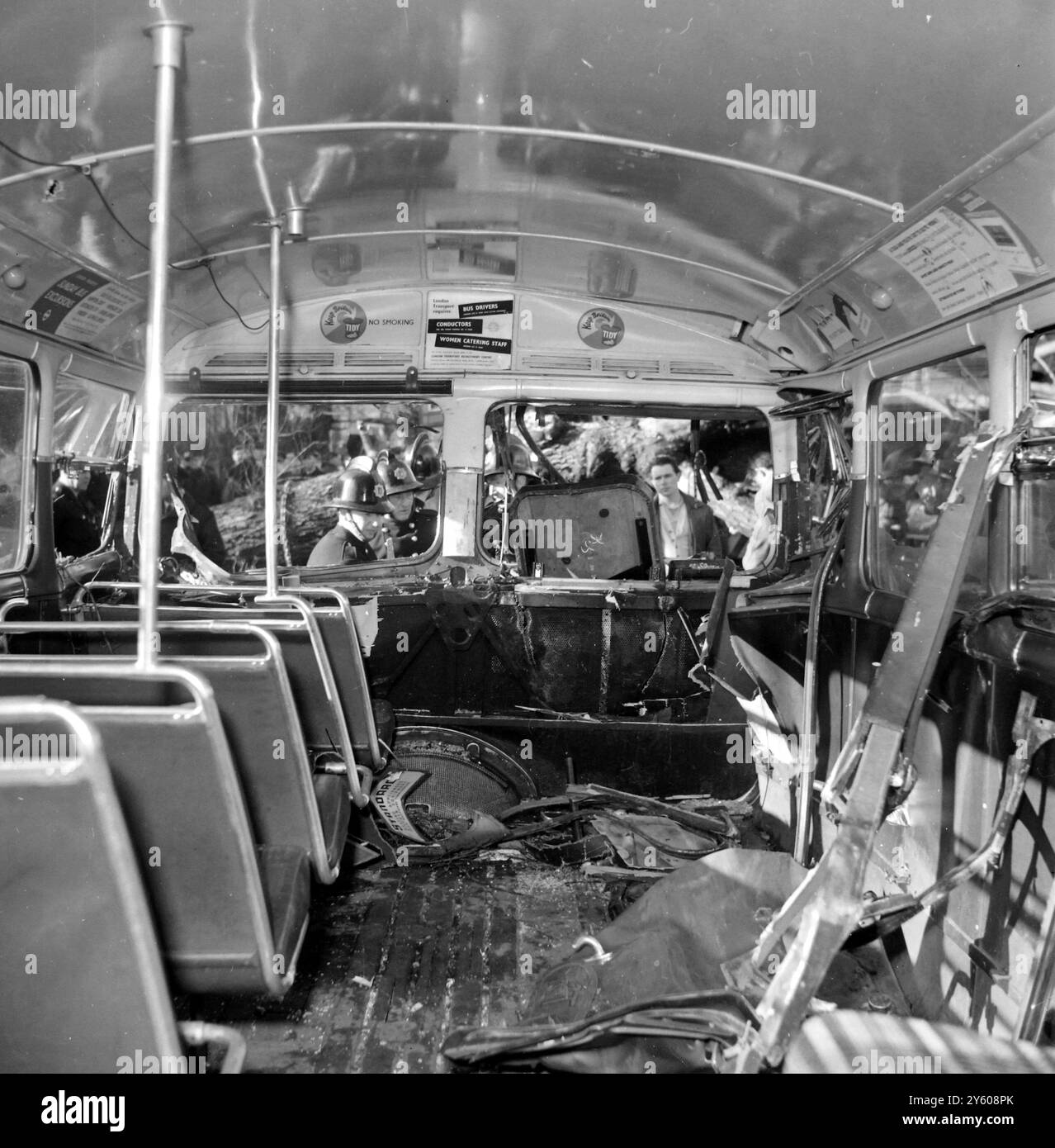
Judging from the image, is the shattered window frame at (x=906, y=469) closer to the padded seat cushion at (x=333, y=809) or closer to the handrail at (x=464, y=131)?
the handrail at (x=464, y=131)

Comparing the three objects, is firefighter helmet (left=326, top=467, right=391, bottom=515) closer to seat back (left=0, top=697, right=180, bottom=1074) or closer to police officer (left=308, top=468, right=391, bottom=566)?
police officer (left=308, top=468, right=391, bottom=566)

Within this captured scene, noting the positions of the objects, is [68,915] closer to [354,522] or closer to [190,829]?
[190,829]

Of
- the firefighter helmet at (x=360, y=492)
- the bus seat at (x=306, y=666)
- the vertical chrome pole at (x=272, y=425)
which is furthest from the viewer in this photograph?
the firefighter helmet at (x=360, y=492)

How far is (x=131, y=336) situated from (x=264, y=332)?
2.12 feet

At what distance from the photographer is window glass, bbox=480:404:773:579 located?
15.4ft

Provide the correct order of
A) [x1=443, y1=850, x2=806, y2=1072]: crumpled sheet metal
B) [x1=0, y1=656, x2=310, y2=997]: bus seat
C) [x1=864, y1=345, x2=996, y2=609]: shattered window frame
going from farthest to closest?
[x1=864, y1=345, x2=996, y2=609]: shattered window frame
[x1=443, y1=850, x2=806, y2=1072]: crumpled sheet metal
[x1=0, y1=656, x2=310, y2=997]: bus seat

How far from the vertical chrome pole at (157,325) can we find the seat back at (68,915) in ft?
1.72

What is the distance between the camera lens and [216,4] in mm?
2018

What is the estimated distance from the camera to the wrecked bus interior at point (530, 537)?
2.01m

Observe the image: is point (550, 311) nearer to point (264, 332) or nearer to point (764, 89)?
point (264, 332)

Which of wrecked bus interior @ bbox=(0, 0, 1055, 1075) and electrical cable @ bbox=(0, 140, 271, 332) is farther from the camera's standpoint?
electrical cable @ bbox=(0, 140, 271, 332)

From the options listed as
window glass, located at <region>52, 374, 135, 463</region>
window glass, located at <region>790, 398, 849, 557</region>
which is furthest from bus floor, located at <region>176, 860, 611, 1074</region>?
window glass, located at <region>52, 374, 135, 463</region>

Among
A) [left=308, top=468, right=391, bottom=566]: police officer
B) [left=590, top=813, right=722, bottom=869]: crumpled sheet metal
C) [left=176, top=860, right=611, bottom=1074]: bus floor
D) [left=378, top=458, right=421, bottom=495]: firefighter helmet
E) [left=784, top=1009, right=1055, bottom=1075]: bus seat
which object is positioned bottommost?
[left=176, top=860, right=611, bottom=1074]: bus floor

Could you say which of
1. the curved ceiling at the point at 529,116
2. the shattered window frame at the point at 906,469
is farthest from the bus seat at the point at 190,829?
the shattered window frame at the point at 906,469
